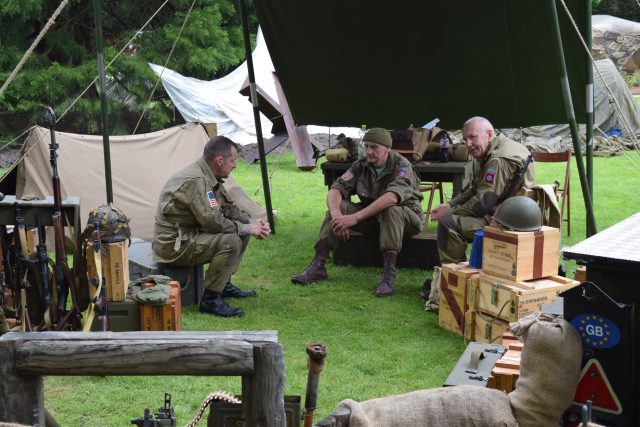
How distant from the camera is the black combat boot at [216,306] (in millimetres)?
5977

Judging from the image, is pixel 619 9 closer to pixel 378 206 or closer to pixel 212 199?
pixel 378 206

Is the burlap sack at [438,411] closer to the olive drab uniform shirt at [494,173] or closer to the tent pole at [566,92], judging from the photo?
the tent pole at [566,92]

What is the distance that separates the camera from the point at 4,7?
48.0 ft

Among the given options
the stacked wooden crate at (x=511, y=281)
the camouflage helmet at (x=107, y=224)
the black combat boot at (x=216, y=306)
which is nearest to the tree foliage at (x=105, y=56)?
the black combat boot at (x=216, y=306)

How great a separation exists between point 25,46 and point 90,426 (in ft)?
43.1

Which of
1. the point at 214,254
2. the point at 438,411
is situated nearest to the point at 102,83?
the point at 214,254

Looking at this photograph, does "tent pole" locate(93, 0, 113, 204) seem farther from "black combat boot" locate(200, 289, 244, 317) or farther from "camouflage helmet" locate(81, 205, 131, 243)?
"camouflage helmet" locate(81, 205, 131, 243)

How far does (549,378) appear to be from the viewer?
294 centimetres

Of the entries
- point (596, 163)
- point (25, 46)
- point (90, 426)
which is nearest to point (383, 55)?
point (90, 426)

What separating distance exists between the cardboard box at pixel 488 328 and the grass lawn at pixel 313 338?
15cm

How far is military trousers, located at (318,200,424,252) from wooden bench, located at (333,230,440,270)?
17cm

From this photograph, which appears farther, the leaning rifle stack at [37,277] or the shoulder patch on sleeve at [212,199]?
the shoulder patch on sleeve at [212,199]

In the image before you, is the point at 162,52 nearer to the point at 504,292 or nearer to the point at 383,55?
the point at 383,55

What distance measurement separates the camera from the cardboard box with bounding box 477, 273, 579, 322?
4.95m
